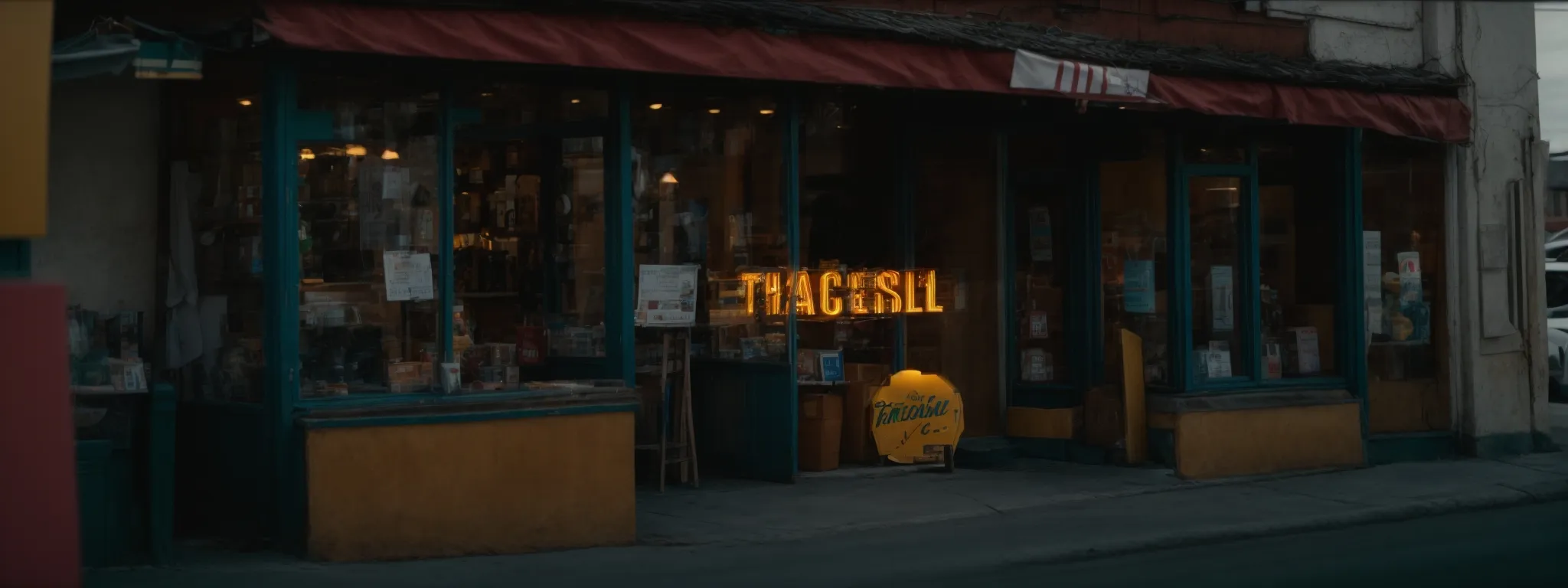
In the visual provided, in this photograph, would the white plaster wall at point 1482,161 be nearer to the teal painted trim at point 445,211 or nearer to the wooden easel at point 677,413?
the wooden easel at point 677,413

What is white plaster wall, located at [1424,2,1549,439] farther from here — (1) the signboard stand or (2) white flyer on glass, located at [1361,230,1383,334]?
(1) the signboard stand

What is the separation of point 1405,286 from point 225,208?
1037 centimetres

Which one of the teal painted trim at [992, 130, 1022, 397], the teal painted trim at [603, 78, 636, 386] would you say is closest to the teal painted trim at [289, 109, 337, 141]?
the teal painted trim at [603, 78, 636, 386]

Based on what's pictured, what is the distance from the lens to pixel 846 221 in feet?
44.5

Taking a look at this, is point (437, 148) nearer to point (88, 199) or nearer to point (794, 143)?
point (88, 199)

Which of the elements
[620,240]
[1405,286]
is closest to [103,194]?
[620,240]

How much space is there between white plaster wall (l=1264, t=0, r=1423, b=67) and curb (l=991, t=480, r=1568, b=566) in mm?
4165

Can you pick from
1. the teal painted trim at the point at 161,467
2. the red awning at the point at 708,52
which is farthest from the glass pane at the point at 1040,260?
the teal painted trim at the point at 161,467

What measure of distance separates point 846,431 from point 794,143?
2698mm

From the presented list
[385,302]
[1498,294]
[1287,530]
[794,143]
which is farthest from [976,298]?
[385,302]

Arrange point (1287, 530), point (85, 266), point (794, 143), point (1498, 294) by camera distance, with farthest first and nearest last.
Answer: point (1498, 294)
point (794, 143)
point (1287, 530)
point (85, 266)

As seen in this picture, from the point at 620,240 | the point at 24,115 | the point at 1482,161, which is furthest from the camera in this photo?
the point at 1482,161

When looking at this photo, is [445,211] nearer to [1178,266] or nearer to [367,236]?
[367,236]

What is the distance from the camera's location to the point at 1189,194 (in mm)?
13609
